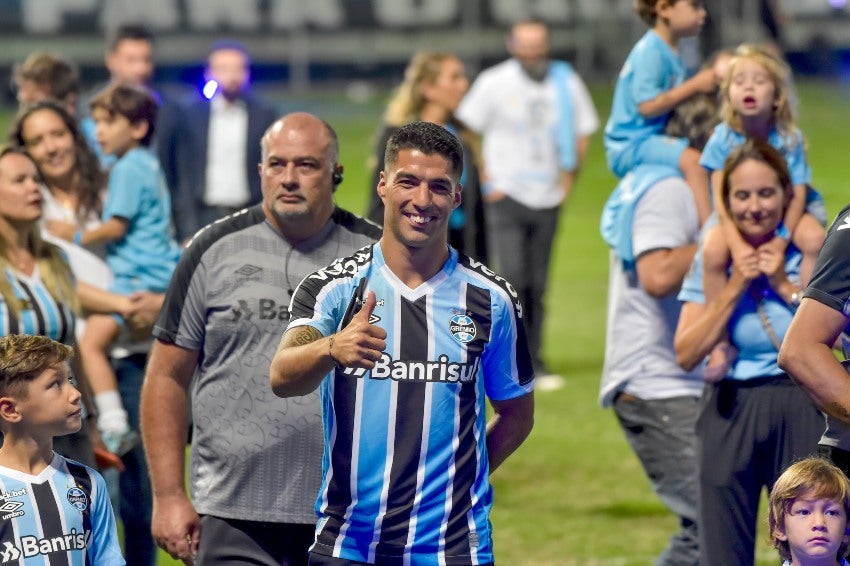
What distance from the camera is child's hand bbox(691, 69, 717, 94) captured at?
23.7 feet

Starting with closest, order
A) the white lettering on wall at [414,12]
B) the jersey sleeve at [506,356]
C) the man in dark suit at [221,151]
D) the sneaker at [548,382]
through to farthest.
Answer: the jersey sleeve at [506,356] < the man in dark suit at [221,151] < the sneaker at [548,382] < the white lettering on wall at [414,12]

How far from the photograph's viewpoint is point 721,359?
6.04 metres

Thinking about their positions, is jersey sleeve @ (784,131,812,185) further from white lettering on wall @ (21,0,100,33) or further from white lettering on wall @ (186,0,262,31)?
white lettering on wall @ (21,0,100,33)

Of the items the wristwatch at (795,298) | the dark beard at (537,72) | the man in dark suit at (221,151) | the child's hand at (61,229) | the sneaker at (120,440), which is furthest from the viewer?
the dark beard at (537,72)

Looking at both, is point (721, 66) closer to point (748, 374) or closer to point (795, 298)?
point (795, 298)

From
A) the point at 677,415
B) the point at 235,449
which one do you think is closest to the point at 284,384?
the point at 235,449

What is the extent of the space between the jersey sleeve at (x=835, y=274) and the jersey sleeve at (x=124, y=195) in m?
4.51

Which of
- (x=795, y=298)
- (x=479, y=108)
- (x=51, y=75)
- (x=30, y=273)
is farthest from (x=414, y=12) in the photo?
(x=795, y=298)

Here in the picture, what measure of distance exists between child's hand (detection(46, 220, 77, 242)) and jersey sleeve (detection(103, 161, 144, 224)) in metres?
0.21

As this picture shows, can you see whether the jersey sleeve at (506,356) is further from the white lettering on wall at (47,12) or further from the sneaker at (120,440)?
the white lettering on wall at (47,12)

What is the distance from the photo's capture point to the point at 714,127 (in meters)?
7.27

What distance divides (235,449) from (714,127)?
9.32 ft

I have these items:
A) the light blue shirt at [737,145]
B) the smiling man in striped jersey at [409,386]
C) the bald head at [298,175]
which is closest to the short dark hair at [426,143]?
the smiling man in striped jersey at [409,386]

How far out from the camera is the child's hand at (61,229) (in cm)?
829
